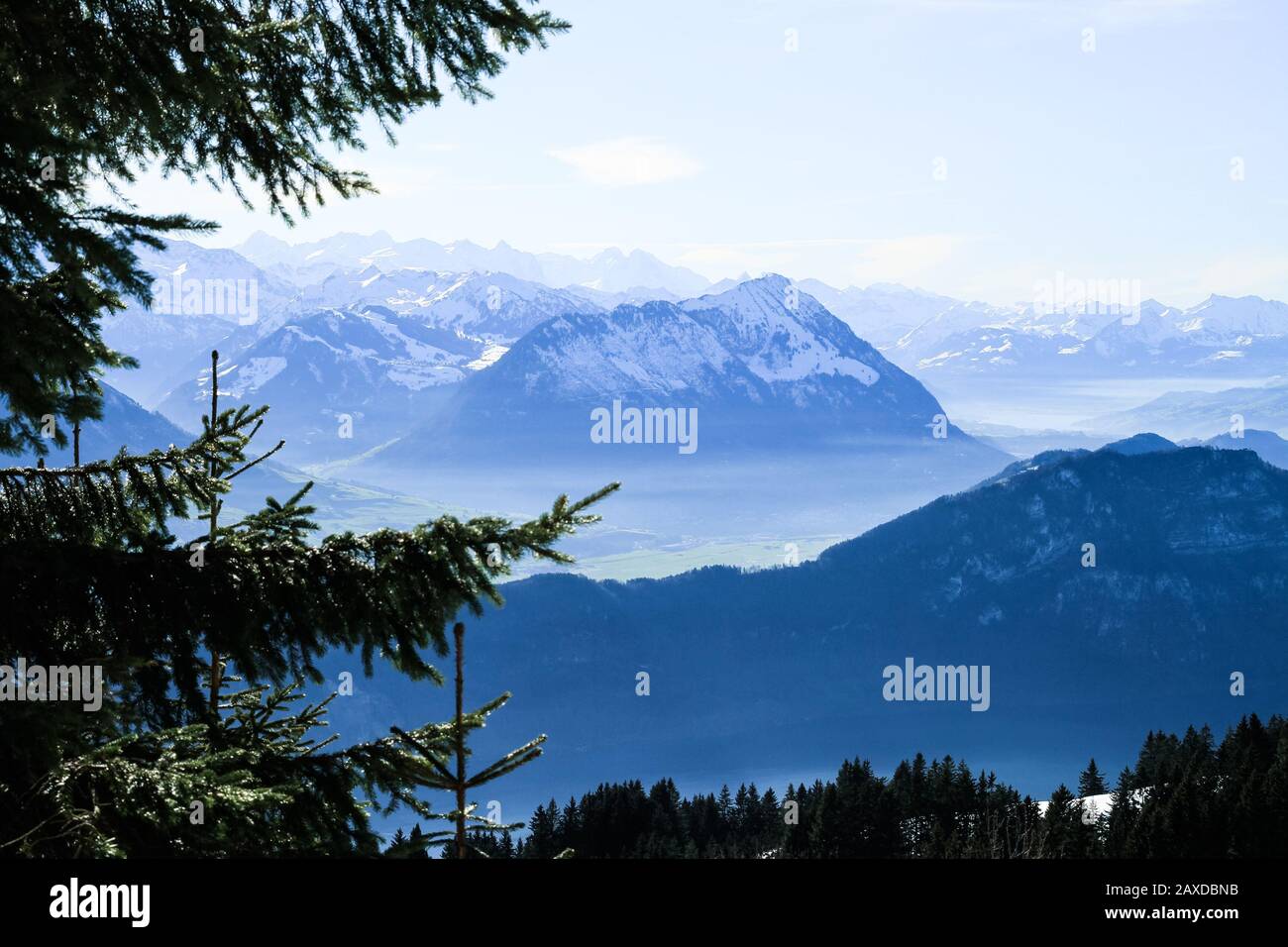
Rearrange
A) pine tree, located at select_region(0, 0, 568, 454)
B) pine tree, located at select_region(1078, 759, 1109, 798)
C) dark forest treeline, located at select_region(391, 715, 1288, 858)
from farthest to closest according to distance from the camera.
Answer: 1. pine tree, located at select_region(1078, 759, 1109, 798)
2. dark forest treeline, located at select_region(391, 715, 1288, 858)
3. pine tree, located at select_region(0, 0, 568, 454)

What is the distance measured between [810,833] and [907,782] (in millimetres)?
12899

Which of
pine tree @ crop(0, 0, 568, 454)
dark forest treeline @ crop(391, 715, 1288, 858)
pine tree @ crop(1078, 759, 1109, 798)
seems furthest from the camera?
pine tree @ crop(1078, 759, 1109, 798)

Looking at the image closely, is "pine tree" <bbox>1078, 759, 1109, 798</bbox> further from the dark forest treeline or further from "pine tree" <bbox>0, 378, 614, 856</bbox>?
"pine tree" <bbox>0, 378, 614, 856</bbox>

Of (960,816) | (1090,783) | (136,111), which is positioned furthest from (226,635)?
(1090,783)

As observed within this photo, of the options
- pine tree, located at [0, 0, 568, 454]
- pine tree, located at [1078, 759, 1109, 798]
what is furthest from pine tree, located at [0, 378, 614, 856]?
pine tree, located at [1078, 759, 1109, 798]

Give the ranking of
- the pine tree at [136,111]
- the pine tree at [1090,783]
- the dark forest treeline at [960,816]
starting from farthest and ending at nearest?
the pine tree at [1090,783] < the dark forest treeline at [960,816] < the pine tree at [136,111]

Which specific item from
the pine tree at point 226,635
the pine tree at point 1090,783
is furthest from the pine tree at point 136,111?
the pine tree at point 1090,783

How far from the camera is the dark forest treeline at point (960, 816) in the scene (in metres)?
75.4

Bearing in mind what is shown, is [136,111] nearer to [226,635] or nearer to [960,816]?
[226,635]

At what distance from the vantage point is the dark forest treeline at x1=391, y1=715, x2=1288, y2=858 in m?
75.4

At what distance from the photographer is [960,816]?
4053 inches

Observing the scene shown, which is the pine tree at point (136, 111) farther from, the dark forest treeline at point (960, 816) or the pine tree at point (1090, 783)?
the pine tree at point (1090, 783)

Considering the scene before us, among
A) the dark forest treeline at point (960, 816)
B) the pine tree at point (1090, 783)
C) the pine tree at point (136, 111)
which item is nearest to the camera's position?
the pine tree at point (136, 111)
